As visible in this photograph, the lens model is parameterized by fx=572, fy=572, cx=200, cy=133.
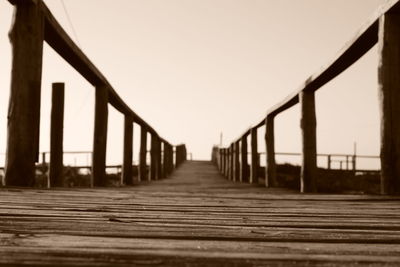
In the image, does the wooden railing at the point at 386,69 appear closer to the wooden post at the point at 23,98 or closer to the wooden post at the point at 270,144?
the wooden post at the point at 23,98

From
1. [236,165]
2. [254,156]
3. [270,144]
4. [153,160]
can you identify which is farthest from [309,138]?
[153,160]

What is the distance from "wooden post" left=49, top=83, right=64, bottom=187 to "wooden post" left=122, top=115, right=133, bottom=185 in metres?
2.45

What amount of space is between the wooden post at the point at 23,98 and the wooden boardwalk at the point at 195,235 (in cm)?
102

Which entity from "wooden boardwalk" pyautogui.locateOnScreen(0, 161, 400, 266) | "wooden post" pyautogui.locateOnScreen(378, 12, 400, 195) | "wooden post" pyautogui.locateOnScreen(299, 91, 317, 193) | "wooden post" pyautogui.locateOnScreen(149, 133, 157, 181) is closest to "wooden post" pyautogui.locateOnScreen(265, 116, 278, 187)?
"wooden post" pyautogui.locateOnScreen(299, 91, 317, 193)

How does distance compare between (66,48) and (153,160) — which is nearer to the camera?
(66,48)

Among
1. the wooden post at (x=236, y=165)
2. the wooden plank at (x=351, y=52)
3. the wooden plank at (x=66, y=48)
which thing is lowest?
the wooden post at (x=236, y=165)

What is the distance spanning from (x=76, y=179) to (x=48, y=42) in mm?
14340

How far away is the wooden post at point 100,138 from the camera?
21.6ft

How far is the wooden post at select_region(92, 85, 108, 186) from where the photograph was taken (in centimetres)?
658

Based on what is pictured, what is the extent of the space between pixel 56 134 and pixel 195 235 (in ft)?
16.8

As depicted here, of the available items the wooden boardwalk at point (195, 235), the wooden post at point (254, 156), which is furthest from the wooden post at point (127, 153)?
the wooden boardwalk at point (195, 235)

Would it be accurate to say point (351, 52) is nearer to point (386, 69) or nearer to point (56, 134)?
point (386, 69)

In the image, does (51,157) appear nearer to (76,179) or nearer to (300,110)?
(300,110)

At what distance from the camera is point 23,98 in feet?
12.3
